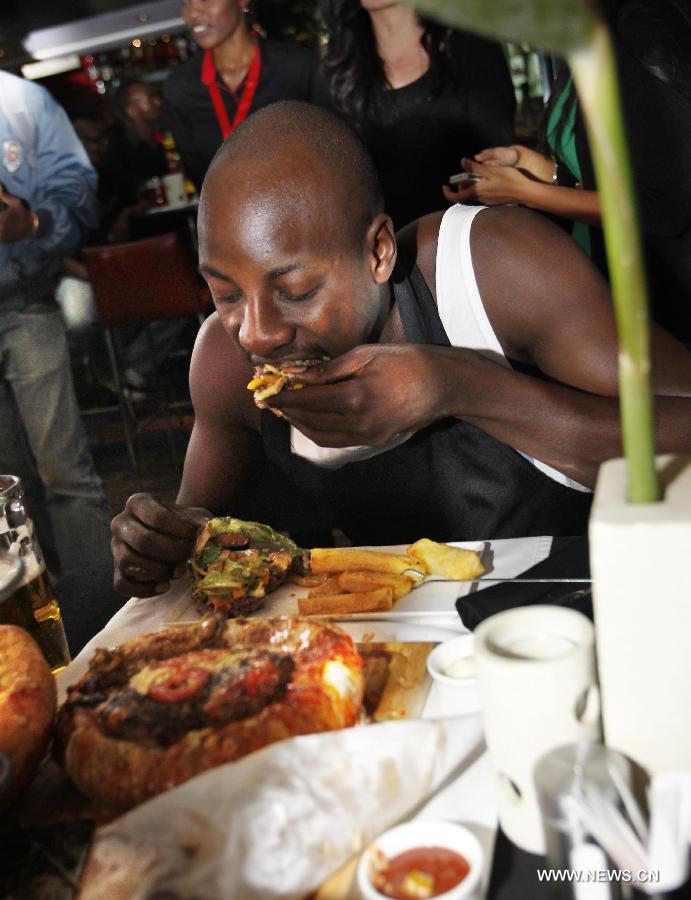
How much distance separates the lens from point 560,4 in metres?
0.58

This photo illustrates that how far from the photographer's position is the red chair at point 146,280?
14.8 ft

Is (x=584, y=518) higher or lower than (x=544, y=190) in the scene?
lower

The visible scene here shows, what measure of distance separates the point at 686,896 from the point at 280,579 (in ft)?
3.02

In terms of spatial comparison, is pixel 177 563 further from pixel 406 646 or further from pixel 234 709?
pixel 234 709

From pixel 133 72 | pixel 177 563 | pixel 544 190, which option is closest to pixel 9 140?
pixel 544 190

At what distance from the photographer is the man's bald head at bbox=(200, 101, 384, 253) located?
5.36 ft

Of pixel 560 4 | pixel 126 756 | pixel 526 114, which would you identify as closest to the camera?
pixel 560 4

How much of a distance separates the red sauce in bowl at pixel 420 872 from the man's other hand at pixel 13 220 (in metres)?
3.32

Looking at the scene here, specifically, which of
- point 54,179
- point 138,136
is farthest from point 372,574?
point 138,136

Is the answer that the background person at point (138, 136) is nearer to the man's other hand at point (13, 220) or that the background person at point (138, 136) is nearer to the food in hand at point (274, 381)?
the man's other hand at point (13, 220)

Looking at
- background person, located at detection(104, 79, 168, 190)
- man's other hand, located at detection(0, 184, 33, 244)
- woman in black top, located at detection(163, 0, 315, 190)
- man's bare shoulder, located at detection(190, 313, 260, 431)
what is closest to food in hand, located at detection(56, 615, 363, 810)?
man's bare shoulder, located at detection(190, 313, 260, 431)

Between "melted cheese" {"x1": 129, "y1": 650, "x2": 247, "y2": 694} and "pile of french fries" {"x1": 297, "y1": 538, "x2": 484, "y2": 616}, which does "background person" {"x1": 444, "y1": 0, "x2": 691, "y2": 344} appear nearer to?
"pile of french fries" {"x1": 297, "y1": 538, "x2": 484, "y2": 616}

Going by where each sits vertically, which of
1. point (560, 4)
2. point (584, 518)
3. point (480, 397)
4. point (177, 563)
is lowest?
point (584, 518)

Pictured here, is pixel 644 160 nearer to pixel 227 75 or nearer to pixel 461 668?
pixel 461 668
